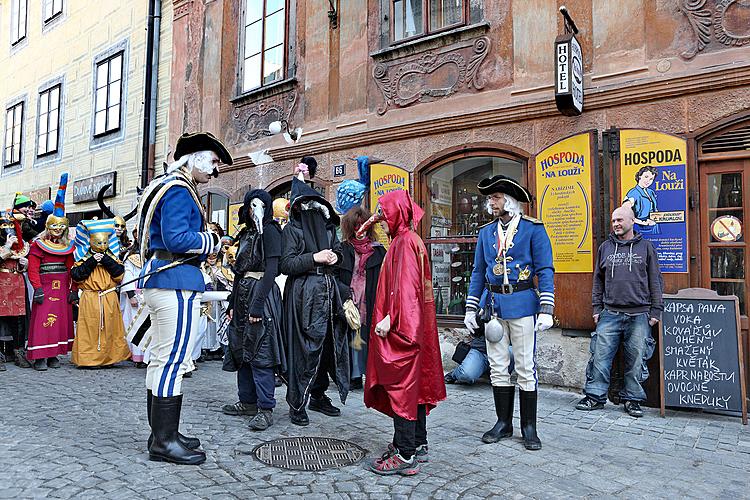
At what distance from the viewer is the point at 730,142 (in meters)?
6.06

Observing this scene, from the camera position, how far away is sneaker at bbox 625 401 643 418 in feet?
19.0

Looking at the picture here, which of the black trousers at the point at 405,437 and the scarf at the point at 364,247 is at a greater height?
the scarf at the point at 364,247

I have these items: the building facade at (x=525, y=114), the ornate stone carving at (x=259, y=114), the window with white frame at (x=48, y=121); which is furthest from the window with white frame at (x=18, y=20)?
the ornate stone carving at (x=259, y=114)

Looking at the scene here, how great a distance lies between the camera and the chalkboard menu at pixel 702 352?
5.64 metres

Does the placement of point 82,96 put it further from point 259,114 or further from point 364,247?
point 364,247

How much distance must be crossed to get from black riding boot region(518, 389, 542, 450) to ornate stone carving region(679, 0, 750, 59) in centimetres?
401

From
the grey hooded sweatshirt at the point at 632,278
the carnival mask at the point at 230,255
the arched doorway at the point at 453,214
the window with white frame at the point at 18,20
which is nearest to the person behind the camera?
the grey hooded sweatshirt at the point at 632,278

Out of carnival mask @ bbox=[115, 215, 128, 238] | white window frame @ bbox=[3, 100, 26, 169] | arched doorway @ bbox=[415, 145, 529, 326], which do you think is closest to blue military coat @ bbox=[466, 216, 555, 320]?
arched doorway @ bbox=[415, 145, 529, 326]

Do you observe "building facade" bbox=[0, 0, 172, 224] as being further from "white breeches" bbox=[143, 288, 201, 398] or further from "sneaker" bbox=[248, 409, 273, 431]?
"white breeches" bbox=[143, 288, 201, 398]

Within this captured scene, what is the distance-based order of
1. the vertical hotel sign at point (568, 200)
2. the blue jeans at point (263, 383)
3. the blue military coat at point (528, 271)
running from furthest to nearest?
the vertical hotel sign at point (568, 200) → the blue jeans at point (263, 383) → the blue military coat at point (528, 271)

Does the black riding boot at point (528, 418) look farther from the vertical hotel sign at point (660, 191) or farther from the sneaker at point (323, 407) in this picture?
the vertical hotel sign at point (660, 191)

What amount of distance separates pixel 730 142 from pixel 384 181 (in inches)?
170

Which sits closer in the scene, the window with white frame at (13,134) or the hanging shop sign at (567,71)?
the hanging shop sign at (567,71)

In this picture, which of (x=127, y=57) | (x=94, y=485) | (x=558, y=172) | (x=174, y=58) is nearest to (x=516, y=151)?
(x=558, y=172)
